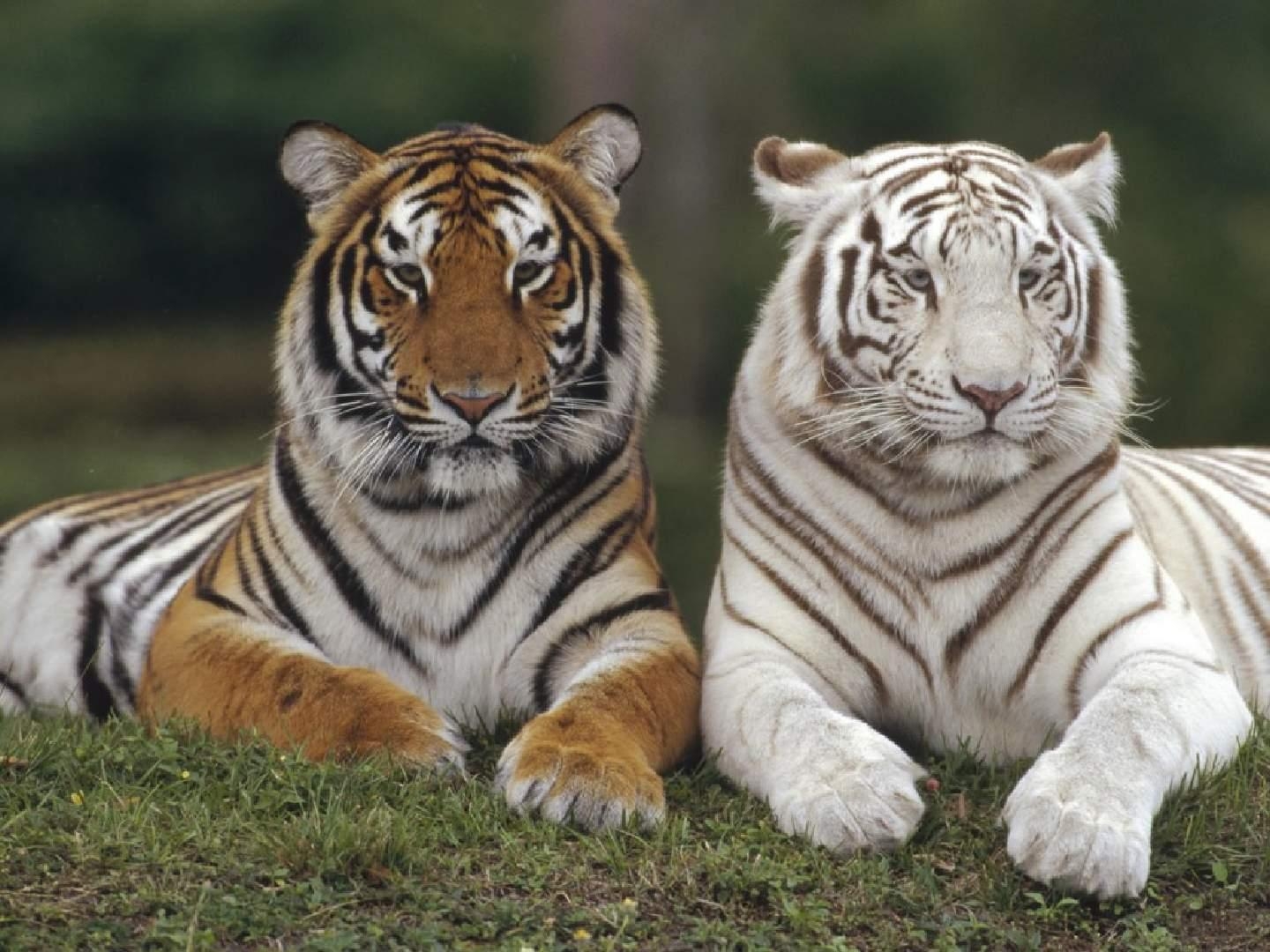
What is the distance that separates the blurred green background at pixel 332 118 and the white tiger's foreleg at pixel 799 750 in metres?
8.54

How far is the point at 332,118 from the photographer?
15148 millimetres

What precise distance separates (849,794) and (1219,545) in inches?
59.7

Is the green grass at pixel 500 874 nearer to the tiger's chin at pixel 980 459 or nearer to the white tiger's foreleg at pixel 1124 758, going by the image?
the white tiger's foreleg at pixel 1124 758

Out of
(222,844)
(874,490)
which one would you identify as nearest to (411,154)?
(874,490)

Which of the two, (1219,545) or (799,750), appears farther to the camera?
(1219,545)

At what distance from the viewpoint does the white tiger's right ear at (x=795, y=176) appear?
431 cm

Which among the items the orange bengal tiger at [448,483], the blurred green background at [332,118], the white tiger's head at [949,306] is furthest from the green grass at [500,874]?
the blurred green background at [332,118]

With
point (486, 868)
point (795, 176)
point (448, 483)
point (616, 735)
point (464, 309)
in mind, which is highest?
point (795, 176)

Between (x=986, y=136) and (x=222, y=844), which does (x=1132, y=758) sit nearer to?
(x=222, y=844)

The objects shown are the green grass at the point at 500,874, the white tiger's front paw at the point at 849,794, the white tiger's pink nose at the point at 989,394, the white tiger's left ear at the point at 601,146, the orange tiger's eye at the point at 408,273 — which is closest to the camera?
the green grass at the point at 500,874

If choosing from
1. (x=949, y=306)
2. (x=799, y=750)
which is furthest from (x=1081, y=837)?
(x=949, y=306)

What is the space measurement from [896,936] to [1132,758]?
1.86 ft

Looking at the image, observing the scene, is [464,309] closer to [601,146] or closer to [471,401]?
[471,401]

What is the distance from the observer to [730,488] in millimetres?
4430
